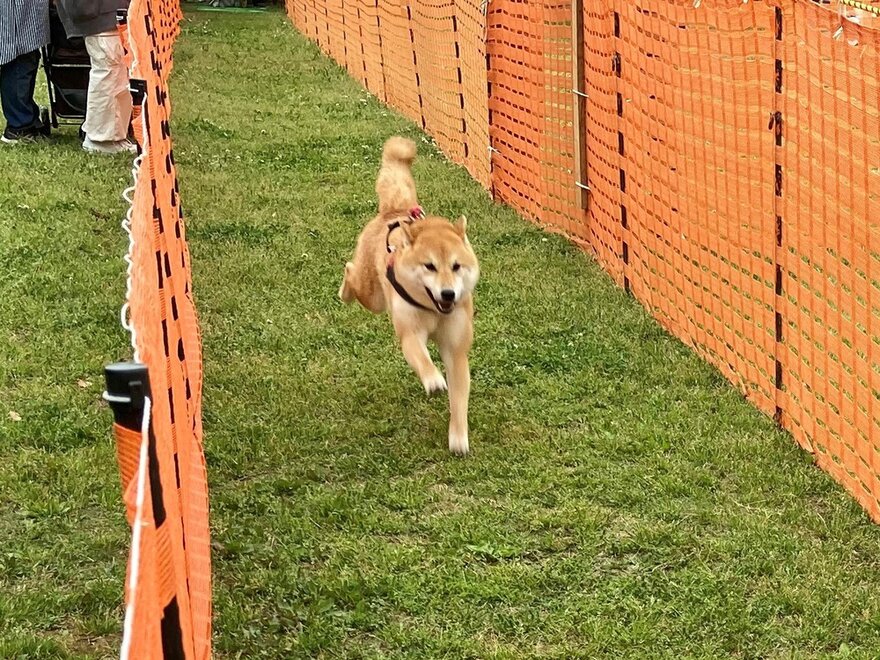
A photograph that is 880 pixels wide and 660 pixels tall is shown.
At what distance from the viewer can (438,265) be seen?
5312 millimetres

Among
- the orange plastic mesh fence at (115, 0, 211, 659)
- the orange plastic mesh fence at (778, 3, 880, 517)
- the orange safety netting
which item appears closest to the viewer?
the orange plastic mesh fence at (115, 0, 211, 659)

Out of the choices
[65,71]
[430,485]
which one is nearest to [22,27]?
[65,71]

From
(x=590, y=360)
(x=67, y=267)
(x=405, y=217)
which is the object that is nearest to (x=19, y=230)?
(x=67, y=267)

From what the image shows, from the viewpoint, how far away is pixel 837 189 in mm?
5168

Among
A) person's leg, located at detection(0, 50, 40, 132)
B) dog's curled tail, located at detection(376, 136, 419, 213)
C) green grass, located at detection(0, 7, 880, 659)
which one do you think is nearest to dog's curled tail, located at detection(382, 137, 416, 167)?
dog's curled tail, located at detection(376, 136, 419, 213)

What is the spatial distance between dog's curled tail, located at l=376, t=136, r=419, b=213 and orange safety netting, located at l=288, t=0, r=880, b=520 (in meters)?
1.60

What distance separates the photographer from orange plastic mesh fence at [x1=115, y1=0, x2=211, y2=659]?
7.16ft

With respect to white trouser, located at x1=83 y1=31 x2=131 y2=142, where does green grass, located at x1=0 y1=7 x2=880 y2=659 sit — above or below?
below

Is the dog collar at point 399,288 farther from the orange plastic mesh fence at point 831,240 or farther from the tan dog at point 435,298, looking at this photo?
the orange plastic mesh fence at point 831,240

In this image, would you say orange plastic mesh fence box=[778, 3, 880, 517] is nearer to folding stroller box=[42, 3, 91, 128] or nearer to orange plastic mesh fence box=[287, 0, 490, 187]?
orange plastic mesh fence box=[287, 0, 490, 187]

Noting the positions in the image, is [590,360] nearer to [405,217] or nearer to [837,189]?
[405,217]

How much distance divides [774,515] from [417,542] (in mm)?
1435

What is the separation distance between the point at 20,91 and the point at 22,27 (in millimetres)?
675

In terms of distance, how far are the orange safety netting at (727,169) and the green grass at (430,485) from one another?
0.78ft
